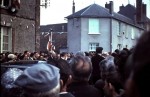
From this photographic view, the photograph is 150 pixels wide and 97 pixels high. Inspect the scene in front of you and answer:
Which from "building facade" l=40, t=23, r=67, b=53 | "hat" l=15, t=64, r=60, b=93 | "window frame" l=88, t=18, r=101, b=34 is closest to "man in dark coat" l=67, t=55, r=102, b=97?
"hat" l=15, t=64, r=60, b=93

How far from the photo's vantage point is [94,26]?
4853cm

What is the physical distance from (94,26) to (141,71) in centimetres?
4739

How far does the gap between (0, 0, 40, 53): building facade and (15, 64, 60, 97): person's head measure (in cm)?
1753

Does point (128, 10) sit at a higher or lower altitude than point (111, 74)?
higher

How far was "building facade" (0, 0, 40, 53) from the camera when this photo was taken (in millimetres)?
21203

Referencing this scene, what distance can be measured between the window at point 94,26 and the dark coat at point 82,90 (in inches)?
1738

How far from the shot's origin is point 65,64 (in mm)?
3754

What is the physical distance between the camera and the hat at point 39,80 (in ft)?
8.36

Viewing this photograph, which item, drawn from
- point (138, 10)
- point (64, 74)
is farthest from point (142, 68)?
point (138, 10)

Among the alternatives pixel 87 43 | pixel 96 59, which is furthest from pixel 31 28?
pixel 87 43

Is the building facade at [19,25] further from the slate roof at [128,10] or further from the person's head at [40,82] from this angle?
the slate roof at [128,10]

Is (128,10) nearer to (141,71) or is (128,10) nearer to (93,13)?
(93,13)

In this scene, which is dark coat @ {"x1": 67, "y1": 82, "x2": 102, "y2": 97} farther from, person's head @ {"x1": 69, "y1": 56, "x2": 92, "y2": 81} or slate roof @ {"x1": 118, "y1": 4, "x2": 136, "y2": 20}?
slate roof @ {"x1": 118, "y1": 4, "x2": 136, "y2": 20}

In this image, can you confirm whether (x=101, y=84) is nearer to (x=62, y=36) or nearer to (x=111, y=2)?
(x=111, y=2)
